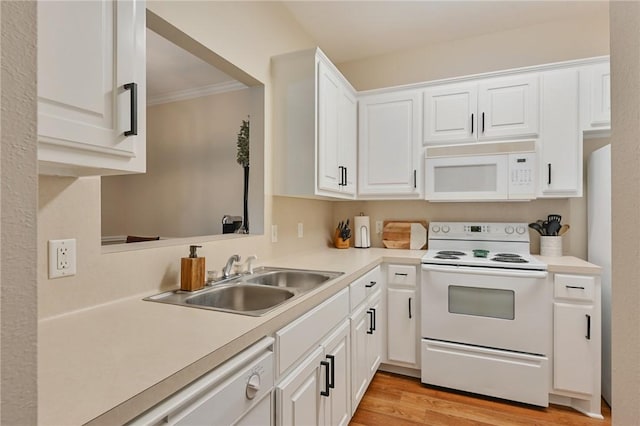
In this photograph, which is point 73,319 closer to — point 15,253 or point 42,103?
point 42,103

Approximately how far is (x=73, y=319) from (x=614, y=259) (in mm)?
1391

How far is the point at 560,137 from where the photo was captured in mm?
2398

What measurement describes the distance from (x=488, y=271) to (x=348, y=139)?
56.0 inches

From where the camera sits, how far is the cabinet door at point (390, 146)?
9.15 ft

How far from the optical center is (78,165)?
2.76 feet

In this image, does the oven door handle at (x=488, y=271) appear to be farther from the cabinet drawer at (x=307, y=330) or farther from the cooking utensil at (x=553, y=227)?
the cabinet drawer at (x=307, y=330)

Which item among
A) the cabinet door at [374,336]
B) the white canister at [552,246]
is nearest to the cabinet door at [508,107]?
the white canister at [552,246]

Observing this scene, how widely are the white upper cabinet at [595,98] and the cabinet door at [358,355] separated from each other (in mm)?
1996

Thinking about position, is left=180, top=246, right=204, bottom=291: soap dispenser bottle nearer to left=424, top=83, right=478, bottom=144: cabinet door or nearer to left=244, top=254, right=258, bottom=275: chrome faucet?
left=244, top=254, right=258, bottom=275: chrome faucet

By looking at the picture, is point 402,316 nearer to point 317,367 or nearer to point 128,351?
point 317,367

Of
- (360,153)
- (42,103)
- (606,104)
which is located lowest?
(42,103)

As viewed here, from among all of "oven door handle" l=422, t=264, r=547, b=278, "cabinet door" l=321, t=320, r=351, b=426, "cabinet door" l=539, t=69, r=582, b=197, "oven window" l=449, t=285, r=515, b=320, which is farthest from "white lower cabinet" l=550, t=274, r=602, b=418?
"cabinet door" l=321, t=320, r=351, b=426

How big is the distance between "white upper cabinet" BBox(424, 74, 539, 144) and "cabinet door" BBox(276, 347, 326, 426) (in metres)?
2.03

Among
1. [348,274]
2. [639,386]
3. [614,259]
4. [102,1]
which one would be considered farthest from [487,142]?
[102,1]
